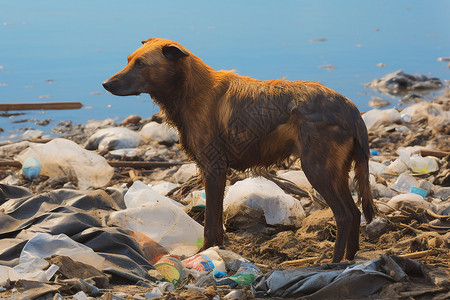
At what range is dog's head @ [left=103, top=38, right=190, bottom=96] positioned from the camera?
4504 millimetres

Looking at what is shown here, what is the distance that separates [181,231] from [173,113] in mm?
1001

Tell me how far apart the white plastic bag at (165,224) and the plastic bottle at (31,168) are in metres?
2.15

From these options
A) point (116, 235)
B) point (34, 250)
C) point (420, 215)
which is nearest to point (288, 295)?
point (116, 235)

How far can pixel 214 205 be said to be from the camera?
476 cm

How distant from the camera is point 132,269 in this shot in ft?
14.0

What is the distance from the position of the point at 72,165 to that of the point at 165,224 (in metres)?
2.15

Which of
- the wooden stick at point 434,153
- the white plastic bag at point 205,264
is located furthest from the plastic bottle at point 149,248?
the wooden stick at point 434,153

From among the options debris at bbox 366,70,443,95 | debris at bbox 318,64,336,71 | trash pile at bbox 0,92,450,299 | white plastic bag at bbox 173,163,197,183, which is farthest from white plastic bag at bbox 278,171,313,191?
debris at bbox 318,64,336,71

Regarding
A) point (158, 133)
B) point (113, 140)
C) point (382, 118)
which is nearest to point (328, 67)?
point (382, 118)

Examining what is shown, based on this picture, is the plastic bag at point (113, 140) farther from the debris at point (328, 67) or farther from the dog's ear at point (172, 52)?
the debris at point (328, 67)

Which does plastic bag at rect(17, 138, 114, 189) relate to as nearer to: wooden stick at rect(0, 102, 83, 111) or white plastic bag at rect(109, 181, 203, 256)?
white plastic bag at rect(109, 181, 203, 256)

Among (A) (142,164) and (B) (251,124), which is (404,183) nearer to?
(B) (251,124)

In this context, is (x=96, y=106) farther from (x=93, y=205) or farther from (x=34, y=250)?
(x=34, y=250)

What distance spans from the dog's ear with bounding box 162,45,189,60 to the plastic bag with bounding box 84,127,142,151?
13.0 feet
